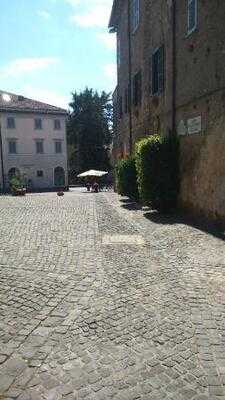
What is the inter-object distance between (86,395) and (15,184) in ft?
97.1

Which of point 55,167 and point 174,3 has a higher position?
point 174,3

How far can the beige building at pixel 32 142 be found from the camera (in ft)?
147

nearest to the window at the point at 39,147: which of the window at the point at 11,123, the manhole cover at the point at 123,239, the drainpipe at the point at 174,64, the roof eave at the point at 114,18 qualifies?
the window at the point at 11,123

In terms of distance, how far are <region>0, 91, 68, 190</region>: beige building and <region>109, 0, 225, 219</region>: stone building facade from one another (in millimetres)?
28199

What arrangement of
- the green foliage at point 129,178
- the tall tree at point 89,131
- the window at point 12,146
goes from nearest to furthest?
the green foliage at point 129,178, the window at point 12,146, the tall tree at point 89,131

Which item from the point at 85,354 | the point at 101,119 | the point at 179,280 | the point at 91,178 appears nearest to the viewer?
the point at 85,354

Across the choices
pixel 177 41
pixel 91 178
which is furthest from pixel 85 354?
pixel 91 178

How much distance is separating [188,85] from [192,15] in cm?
222

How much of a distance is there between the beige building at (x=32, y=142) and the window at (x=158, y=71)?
3075cm

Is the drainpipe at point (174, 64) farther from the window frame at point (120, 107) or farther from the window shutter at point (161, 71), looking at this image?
the window frame at point (120, 107)

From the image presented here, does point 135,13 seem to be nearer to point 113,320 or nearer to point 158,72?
point 158,72

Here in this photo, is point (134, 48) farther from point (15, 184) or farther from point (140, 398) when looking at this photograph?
point (140, 398)

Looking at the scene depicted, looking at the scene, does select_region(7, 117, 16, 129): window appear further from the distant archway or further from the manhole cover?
the manhole cover

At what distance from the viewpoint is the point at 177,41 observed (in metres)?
13.3
